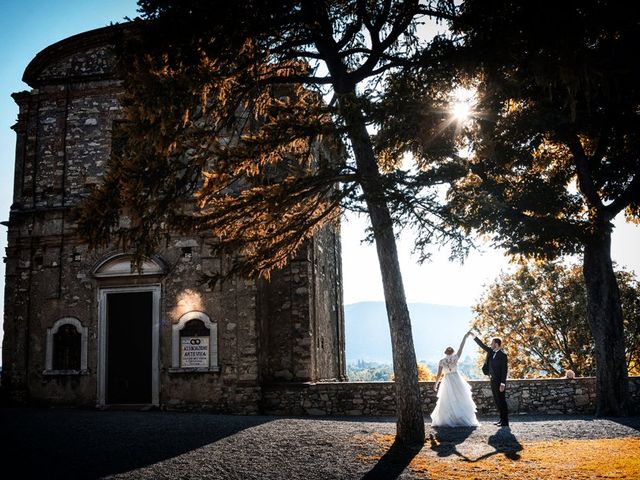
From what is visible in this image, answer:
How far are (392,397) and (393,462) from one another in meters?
6.23

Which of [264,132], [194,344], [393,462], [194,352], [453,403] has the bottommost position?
[393,462]

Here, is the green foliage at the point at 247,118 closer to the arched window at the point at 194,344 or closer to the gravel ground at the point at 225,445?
the gravel ground at the point at 225,445

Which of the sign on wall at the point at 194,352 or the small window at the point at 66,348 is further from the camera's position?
the small window at the point at 66,348

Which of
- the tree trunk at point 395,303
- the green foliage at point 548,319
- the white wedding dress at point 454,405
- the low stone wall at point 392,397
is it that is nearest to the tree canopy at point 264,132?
the tree trunk at point 395,303

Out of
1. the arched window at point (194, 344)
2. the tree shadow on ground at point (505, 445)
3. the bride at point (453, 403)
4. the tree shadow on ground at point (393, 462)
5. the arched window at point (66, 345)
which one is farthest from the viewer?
the arched window at point (66, 345)

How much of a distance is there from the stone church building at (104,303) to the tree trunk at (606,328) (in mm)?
7014

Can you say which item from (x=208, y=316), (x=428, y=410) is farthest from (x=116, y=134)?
(x=428, y=410)

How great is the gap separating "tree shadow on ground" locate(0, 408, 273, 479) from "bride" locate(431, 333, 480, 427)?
375 cm

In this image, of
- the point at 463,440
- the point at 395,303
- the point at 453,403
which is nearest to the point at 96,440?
the point at 395,303

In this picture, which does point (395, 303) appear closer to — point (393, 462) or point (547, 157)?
point (393, 462)

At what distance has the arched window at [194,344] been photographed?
520 inches

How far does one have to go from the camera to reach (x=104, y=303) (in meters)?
13.8

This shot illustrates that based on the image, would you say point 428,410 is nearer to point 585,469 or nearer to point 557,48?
point 585,469

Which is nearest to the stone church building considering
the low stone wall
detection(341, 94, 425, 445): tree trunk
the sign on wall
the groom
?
the sign on wall
